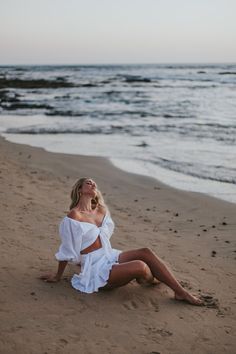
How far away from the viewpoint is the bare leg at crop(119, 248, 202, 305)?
14.7ft

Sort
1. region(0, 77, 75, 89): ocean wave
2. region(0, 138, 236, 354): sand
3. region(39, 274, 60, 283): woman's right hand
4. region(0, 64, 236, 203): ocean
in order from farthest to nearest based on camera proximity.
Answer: region(0, 77, 75, 89): ocean wave → region(0, 64, 236, 203): ocean → region(39, 274, 60, 283): woman's right hand → region(0, 138, 236, 354): sand

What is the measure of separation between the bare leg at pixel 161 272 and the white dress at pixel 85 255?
255 mm

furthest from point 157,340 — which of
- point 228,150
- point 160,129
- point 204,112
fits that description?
point 204,112

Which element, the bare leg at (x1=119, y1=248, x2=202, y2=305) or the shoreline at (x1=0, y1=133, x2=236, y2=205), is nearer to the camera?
the bare leg at (x1=119, y1=248, x2=202, y2=305)

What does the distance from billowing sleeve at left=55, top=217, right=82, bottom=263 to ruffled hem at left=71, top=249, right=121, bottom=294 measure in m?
0.15

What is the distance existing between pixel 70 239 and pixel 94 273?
40cm

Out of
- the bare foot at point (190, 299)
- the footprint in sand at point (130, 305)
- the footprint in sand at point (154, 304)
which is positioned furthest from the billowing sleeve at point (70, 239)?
the bare foot at point (190, 299)

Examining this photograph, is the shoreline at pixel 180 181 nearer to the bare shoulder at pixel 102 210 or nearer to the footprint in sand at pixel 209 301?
the footprint in sand at pixel 209 301

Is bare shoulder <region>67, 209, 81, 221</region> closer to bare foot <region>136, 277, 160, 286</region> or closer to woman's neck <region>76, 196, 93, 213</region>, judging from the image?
woman's neck <region>76, 196, 93, 213</region>

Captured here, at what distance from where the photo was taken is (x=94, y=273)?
4.58 meters

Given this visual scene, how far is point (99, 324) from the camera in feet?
13.1

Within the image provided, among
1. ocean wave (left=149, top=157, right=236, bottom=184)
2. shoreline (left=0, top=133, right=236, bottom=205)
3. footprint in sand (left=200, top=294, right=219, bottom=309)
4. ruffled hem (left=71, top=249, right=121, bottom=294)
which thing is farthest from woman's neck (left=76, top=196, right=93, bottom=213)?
ocean wave (left=149, top=157, right=236, bottom=184)

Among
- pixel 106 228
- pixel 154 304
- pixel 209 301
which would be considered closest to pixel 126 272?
pixel 154 304

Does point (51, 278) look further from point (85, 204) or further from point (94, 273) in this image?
point (85, 204)
